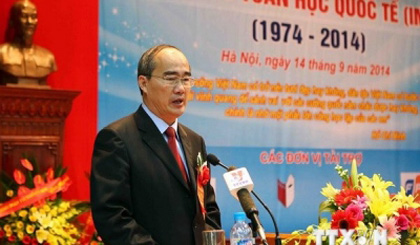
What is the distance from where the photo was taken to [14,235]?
3.91 m

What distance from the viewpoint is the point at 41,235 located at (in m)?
3.90

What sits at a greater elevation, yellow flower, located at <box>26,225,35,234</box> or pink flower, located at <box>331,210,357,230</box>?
pink flower, located at <box>331,210,357,230</box>

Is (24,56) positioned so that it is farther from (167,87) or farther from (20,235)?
(167,87)

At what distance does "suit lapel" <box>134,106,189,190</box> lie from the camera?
2.62m

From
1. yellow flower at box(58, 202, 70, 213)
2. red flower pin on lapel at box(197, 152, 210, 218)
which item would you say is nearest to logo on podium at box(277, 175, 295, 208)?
yellow flower at box(58, 202, 70, 213)

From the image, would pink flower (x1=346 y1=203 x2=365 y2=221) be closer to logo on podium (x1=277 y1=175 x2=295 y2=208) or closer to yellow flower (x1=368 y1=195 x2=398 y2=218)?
yellow flower (x1=368 y1=195 x2=398 y2=218)

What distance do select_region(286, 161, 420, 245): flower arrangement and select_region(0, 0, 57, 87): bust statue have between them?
2.34 meters

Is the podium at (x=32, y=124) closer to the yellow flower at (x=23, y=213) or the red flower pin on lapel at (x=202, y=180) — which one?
the yellow flower at (x=23, y=213)

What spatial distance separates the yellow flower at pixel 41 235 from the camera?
388cm

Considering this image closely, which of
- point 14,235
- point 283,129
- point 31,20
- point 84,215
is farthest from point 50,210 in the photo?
point 283,129

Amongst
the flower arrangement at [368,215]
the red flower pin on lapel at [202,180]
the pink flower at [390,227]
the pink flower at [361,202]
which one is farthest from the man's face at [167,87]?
the pink flower at [390,227]

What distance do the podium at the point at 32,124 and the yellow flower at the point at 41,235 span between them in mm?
427

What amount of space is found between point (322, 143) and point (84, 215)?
2.07 metres

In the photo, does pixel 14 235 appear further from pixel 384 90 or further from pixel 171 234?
pixel 384 90
